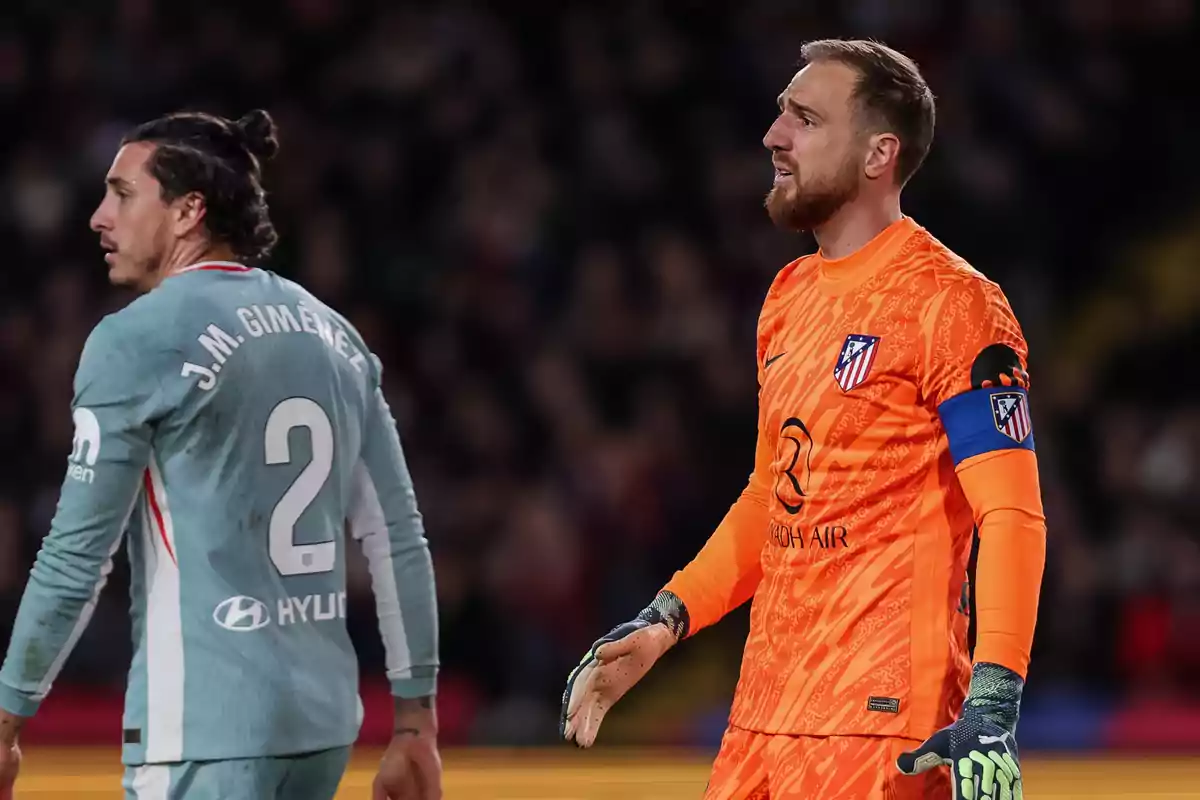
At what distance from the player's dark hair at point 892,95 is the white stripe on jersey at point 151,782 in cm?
159

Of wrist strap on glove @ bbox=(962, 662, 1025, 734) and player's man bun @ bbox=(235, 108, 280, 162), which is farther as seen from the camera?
player's man bun @ bbox=(235, 108, 280, 162)

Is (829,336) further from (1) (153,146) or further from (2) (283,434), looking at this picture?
(1) (153,146)

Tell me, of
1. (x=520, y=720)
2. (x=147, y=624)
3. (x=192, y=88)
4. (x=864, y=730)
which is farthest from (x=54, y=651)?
(x=192, y=88)

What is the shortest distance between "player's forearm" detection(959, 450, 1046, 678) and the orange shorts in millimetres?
252

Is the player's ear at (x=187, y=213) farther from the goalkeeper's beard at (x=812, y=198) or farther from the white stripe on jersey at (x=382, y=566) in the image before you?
the goalkeeper's beard at (x=812, y=198)

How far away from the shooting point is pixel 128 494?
310 centimetres

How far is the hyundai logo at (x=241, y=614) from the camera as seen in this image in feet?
10.3

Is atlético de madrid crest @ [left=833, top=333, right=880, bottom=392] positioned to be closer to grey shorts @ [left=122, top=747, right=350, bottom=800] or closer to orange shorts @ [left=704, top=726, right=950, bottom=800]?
orange shorts @ [left=704, top=726, right=950, bottom=800]

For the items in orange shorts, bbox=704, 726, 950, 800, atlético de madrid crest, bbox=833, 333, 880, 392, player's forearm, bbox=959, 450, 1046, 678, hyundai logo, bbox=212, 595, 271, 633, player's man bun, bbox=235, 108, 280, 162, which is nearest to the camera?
player's forearm, bbox=959, 450, 1046, 678

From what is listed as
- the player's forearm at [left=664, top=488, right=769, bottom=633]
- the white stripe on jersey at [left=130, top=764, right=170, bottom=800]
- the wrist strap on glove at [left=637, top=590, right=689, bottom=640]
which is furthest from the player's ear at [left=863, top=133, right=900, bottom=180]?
the white stripe on jersey at [left=130, top=764, right=170, bottom=800]

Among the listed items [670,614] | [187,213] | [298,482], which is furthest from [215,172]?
[670,614]

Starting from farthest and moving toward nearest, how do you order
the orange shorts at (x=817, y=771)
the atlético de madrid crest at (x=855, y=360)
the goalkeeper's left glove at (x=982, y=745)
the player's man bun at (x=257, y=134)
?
1. the player's man bun at (x=257, y=134)
2. the atlético de madrid crest at (x=855, y=360)
3. the orange shorts at (x=817, y=771)
4. the goalkeeper's left glove at (x=982, y=745)

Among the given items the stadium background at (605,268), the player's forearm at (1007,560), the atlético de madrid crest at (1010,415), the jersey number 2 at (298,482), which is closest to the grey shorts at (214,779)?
the jersey number 2 at (298,482)

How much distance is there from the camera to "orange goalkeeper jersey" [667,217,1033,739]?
2908 millimetres
